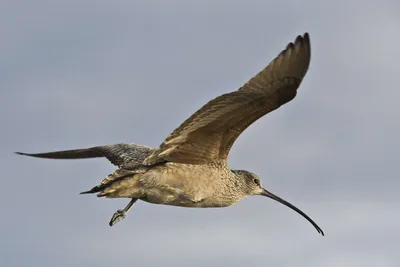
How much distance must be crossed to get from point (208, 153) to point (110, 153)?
4081mm

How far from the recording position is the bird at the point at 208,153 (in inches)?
891

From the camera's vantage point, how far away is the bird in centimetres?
2262

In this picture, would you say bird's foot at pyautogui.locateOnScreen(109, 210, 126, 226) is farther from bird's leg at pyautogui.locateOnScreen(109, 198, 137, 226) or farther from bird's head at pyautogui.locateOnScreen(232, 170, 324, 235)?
bird's head at pyautogui.locateOnScreen(232, 170, 324, 235)

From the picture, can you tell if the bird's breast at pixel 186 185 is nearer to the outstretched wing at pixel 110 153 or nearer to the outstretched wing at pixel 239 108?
the outstretched wing at pixel 239 108

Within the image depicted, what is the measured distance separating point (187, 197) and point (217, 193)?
1082 millimetres

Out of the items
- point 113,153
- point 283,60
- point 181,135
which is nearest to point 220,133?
Answer: point 181,135

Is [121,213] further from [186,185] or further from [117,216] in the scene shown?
[186,185]

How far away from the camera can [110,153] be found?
28016 mm

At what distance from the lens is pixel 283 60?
73.7 ft

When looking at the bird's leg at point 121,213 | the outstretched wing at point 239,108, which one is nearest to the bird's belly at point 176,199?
the outstretched wing at point 239,108

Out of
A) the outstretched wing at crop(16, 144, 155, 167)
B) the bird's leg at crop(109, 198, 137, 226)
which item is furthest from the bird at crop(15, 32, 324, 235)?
the outstretched wing at crop(16, 144, 155, 167)

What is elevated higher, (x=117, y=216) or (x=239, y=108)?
(x=239, y=108)

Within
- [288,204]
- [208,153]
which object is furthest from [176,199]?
[288,204]

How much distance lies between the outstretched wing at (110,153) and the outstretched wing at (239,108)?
2706 mm
